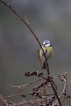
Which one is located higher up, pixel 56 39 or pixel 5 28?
pixel 5 28

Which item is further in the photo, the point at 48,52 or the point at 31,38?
the point at 31,38

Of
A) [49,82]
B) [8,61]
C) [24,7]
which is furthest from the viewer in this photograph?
[24,7]

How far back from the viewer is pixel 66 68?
5.16 metres

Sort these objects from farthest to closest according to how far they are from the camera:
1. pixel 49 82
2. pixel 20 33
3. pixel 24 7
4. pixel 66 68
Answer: pixel 24 7
pixel 20 33
pixel 66 68
pixel 49 82

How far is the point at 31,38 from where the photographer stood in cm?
584

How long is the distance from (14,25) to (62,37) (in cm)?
99

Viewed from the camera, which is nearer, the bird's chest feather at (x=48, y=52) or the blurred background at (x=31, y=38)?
the bird's chest feather at (x=48, y=52)

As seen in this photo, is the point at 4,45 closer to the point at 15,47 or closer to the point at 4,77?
the point at 15,47

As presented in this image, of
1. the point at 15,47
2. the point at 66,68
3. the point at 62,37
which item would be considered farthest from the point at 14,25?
the point at 66,68

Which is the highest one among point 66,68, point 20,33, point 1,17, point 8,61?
point 1,17

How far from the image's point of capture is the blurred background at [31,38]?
5262 millimetres

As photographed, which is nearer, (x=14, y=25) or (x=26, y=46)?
(x=26, y=46)

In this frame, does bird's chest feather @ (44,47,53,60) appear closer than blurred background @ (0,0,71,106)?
Yes

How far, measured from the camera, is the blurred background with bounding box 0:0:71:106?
207 inches
